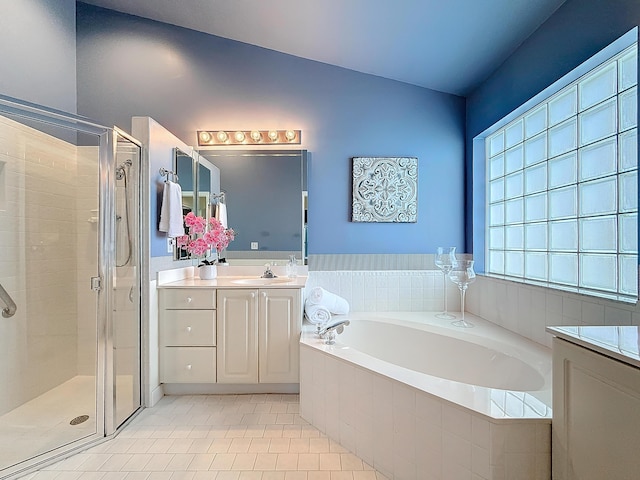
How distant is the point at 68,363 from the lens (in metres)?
2.34

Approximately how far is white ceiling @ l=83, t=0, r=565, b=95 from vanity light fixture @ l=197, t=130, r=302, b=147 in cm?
72

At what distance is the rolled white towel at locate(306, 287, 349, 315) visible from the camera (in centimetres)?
257

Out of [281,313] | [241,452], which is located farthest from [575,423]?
[281,313]

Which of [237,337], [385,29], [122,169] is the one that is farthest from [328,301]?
[385,29]

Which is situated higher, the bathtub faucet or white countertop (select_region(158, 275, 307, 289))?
white countertop (select_region(158, 275, 307, 289))

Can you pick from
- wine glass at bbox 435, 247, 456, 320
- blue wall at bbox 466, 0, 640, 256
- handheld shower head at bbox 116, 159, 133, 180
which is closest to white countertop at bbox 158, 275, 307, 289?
handheld shower head at bbox 116, 159, 133, 180

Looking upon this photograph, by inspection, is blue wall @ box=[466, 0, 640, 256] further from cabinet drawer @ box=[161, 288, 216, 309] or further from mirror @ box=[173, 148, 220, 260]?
cabinet drawer @ box=[161, 288, 216, 309]

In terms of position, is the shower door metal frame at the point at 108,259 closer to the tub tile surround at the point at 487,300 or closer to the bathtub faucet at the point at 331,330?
the bathtub faucet at the point at 331,330

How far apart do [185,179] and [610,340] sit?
2846mm

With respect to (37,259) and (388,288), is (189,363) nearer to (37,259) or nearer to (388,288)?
(37,259)

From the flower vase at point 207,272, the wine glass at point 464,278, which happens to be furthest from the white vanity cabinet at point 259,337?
the wine glass at point 464,278

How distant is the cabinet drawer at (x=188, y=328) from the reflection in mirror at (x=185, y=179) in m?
0.50

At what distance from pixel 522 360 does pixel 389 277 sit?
1302mm

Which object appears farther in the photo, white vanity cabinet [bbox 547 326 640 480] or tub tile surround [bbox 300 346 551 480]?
tub tile surround [bbox 300 346 551 480]
